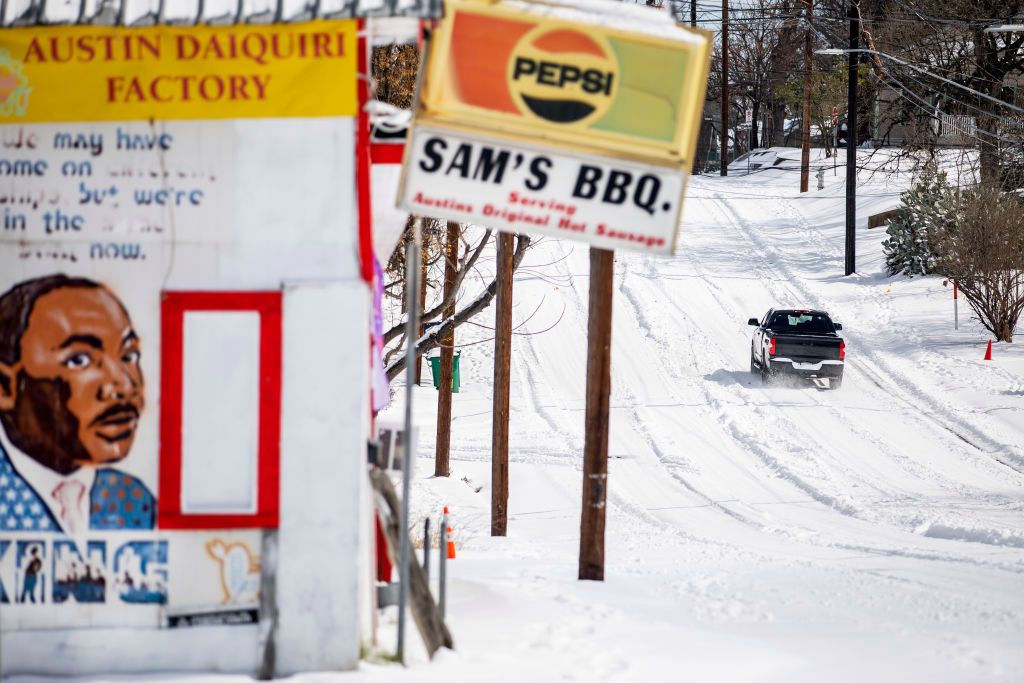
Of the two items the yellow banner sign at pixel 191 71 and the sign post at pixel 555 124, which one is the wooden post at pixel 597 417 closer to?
the sign post at pixel 555 124

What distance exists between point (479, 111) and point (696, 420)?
Answer: 18492mm

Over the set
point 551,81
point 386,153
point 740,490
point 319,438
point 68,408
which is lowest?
point 740,490

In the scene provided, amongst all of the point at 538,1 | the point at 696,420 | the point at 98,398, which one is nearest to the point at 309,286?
the point at 98,398

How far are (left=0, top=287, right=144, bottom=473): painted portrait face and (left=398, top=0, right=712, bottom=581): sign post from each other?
6.14 feet

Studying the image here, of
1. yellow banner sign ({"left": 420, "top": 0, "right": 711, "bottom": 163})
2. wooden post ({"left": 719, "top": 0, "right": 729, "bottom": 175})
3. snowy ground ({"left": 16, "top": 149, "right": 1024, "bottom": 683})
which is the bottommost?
snowy ground ({"left": 16, "top": 149, "right": 1024, "bottom": 683})

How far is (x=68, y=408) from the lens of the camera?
22.8 feet

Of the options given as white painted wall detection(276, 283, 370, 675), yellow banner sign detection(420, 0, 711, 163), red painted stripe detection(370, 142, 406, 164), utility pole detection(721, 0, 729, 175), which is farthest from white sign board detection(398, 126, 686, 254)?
utility pole detection(721, 0, 729, 175)

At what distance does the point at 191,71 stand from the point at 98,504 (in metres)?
2.57

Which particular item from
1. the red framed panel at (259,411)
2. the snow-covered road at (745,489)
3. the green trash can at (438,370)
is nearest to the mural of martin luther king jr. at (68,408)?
the red framed panel at (259,411)

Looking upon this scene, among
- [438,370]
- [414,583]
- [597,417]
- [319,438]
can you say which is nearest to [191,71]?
[319,438]

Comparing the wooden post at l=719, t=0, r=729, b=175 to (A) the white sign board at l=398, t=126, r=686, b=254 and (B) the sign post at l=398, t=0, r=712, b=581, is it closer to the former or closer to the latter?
(B) the sign post at l=398, t=0, r=712, b=581

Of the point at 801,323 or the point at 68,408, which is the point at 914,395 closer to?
the point at 801,323

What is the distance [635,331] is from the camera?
33062 mm

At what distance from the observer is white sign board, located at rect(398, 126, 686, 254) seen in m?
6.96
